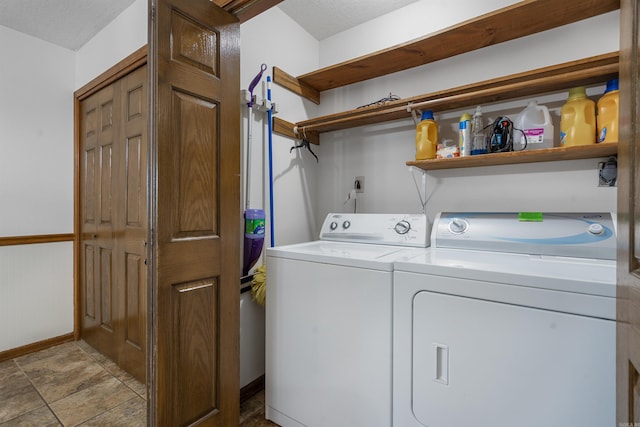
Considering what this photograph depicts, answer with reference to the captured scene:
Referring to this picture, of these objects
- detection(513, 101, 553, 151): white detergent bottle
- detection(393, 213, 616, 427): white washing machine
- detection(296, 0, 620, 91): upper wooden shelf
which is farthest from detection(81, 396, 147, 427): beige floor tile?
detection(513, 101, 553, 151): white detergent bottle

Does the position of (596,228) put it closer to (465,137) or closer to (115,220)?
(465,137)

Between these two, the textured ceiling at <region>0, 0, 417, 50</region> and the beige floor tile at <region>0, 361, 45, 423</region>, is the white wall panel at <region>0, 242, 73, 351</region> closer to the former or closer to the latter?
the beige floor tile at <region>0, 361, 45, 423</region>

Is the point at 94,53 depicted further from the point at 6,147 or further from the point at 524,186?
the point at 524,186

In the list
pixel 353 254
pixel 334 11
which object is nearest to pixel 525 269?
pixel 353 254

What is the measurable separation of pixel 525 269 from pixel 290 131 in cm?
161

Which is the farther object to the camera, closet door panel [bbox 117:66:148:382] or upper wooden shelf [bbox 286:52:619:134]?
closet door panel [bbox 117:66:148:382]

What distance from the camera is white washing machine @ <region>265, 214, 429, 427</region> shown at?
1.22 m

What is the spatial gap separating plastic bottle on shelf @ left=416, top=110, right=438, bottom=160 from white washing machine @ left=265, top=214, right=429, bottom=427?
0.37 meters

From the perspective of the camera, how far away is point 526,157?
146cm

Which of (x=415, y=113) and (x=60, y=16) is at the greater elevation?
(x=60, y=16)

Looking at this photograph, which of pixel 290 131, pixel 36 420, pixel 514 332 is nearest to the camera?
pixel 514 332

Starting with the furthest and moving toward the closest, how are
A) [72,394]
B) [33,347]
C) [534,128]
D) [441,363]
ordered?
[33,347], [72,394], [534,128], [441,363]

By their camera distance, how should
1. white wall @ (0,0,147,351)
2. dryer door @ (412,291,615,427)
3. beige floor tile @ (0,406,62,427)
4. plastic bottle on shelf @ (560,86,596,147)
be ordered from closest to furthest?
dryer door @ (412,291,615,427) → plastic bottle on shelf @ (560,86,596,147) → beige floor tile @ (0,406,62,427) → white wall @ (0,0,147,351)

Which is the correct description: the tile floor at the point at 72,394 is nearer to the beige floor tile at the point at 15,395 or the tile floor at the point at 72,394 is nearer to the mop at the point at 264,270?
the beige floor tile at the point at 15,395
